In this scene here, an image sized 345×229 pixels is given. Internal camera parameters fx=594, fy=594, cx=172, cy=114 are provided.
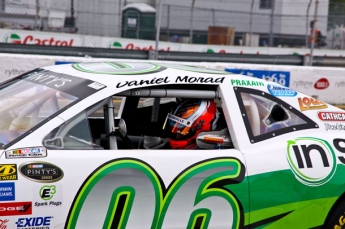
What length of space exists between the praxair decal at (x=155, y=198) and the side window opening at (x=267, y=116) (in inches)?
15.4

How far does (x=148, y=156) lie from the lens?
12.8 ft

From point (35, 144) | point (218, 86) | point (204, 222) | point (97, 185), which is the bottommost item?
point (204, 222)

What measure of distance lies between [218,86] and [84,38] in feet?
45.0

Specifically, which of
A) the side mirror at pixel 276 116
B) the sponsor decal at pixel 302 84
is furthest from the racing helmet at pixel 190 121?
the sponsor decal at pixel 302 84

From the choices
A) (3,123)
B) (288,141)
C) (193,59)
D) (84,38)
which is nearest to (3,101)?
(3,123)

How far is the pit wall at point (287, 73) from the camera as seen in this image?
12.3 meters

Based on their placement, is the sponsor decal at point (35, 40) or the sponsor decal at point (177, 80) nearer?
the sponsor decal at point (177, 80)

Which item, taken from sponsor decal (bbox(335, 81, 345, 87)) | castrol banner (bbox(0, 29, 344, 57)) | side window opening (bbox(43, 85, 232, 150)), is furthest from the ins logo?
castrol banner (bbox(0, 29, 344, 57))

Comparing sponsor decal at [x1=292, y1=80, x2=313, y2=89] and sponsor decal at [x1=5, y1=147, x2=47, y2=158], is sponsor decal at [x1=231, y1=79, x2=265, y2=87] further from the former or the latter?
sponsor decal at [x1=292, y1=80, x2=313, y2=89]

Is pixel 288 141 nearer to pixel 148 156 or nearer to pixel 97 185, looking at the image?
pixel 148 156

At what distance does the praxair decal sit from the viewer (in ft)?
12.2

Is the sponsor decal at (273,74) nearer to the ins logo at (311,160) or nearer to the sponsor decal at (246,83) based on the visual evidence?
the sponsor decal at (246,83)

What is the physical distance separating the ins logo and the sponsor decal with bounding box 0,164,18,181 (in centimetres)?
195

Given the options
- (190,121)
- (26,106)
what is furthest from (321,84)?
(26,106)
